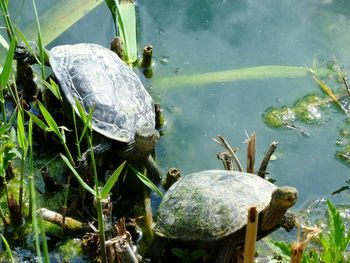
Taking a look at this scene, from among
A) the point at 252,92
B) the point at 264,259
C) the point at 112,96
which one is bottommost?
the point at 264,259

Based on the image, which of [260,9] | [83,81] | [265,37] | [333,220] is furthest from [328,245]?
[260,9]

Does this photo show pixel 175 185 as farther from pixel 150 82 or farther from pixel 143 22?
pixel 143 22

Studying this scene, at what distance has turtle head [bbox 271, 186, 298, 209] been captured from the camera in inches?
103

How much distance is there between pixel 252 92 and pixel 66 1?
155 cm

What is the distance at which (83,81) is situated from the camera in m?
3.61

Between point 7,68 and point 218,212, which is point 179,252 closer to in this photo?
point 218,212

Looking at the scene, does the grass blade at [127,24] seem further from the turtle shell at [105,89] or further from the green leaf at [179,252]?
the green leaf at [179,252]

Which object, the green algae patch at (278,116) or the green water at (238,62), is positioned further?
the green algae patch at (278,116)

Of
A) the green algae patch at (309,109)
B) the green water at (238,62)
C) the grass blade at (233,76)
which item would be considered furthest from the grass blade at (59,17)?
the green algae patch at (309,109)

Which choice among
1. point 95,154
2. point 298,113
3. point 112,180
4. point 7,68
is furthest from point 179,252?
point 298,113

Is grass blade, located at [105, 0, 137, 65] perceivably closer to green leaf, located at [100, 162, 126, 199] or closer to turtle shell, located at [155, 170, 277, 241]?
turtle shell, located at [155, 170, 277, 241]

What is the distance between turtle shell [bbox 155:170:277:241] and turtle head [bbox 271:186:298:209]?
0.20 m

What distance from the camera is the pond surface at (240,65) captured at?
3.75m

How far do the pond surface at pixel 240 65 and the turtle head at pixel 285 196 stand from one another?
0.82 m
